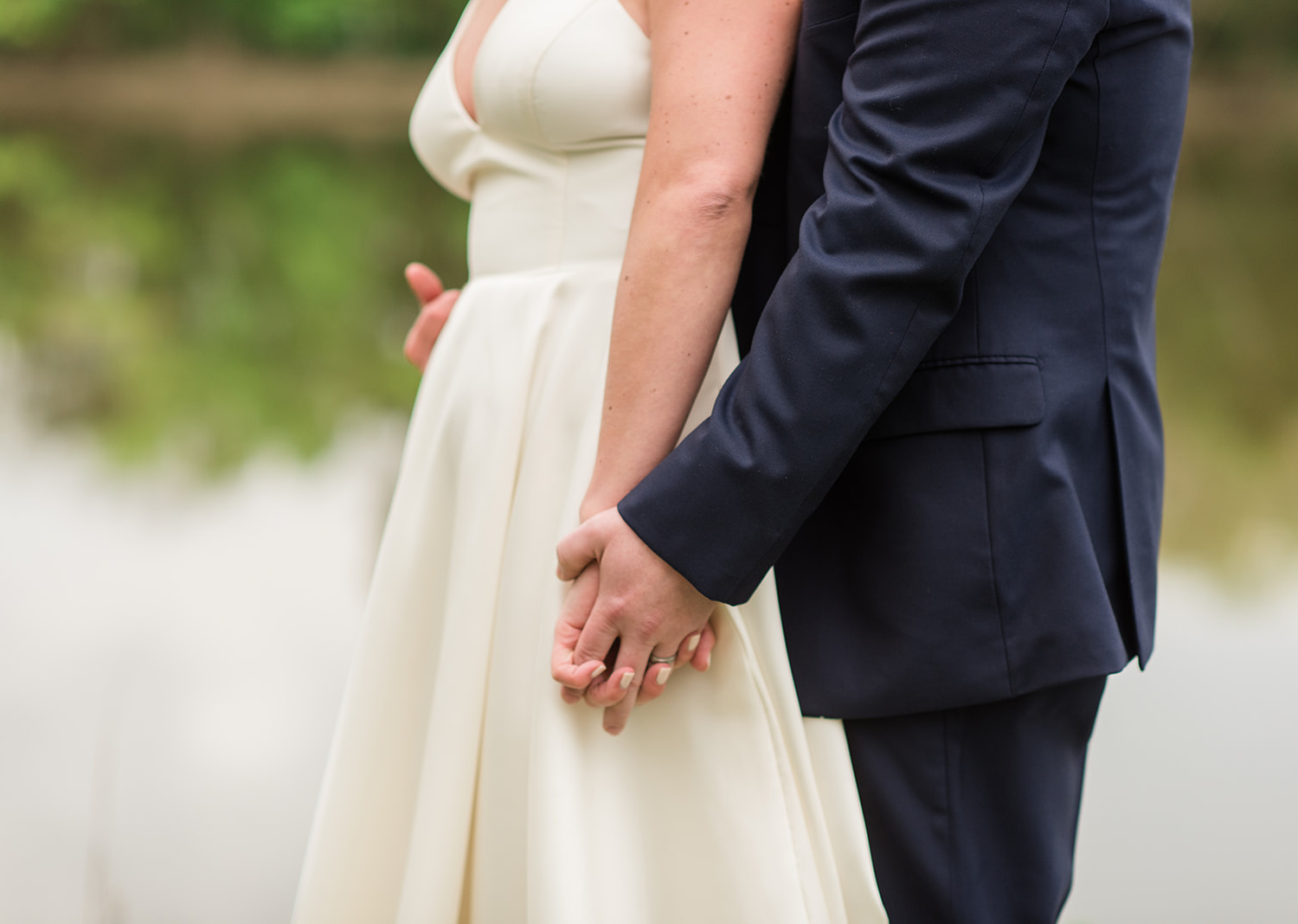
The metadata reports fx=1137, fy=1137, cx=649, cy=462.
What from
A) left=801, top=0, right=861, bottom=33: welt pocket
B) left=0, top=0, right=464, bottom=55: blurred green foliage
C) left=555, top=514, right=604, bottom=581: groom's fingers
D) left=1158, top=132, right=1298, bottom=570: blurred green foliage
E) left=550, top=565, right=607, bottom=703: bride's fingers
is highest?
left=0, top=0, right=464, bottom=55: blurred green foliage

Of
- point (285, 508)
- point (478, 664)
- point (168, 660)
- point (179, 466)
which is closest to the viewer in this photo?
point (478, 664)

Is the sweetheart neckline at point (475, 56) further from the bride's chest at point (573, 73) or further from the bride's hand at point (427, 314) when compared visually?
the bride's hand at point (427, 314)

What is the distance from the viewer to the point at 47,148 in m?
13.8

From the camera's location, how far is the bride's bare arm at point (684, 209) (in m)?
0.85

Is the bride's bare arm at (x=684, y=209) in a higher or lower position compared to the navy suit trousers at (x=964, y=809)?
higher

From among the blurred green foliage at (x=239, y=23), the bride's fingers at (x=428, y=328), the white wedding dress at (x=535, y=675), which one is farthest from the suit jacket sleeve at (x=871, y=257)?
the blurred green foliage at (x=239, y=23)

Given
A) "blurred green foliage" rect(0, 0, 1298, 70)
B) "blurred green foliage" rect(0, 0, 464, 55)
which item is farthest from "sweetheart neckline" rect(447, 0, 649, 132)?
"blurred green foliage" rect(0, 0, 464, 55)

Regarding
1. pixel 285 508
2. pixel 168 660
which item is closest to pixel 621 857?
pixel 168 660

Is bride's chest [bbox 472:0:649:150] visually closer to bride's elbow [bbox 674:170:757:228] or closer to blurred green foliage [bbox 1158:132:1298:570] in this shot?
bride's elbow [bbox 674:170:757:228]

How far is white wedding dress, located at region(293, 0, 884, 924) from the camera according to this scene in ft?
2.89

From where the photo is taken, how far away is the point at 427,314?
1.31m

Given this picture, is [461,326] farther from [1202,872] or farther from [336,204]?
[336,204]

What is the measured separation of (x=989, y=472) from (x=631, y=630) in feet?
0.96

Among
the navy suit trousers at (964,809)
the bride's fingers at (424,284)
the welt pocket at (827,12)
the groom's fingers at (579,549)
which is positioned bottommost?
the navy suit trousers at (964,809)
